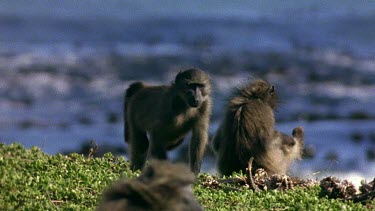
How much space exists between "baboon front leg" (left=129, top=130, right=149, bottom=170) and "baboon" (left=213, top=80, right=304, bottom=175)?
1.04 meters

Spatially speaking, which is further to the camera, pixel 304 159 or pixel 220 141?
pixel 304 159

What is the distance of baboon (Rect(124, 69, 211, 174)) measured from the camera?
35.6 ft

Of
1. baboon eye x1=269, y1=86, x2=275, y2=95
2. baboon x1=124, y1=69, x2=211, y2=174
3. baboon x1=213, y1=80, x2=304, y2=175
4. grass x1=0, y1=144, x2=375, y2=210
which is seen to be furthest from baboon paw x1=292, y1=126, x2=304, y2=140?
grass x1=0, y1=144, x2=375, y2=210

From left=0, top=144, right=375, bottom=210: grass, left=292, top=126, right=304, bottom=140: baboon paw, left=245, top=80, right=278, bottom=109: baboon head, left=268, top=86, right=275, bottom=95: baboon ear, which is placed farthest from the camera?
left=292, top=126, right=304, bottom=140: baboon paw

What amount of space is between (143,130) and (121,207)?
6.12 meters

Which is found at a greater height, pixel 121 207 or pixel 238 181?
pixel 238 181

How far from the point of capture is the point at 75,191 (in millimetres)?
8547

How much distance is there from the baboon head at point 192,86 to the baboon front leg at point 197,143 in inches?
12.1

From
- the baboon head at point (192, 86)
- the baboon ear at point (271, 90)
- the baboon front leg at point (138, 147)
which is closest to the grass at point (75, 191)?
the baboon front leg at point (138, 147)

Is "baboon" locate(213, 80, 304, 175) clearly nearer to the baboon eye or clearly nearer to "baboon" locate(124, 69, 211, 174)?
the baboon eye

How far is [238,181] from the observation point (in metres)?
9.73

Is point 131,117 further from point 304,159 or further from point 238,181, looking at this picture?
→ point 304,159

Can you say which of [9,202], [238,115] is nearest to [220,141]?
[238,115]

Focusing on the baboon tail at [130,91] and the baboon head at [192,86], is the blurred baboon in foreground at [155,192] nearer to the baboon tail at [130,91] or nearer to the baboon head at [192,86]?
the baboon head at [192,86]
